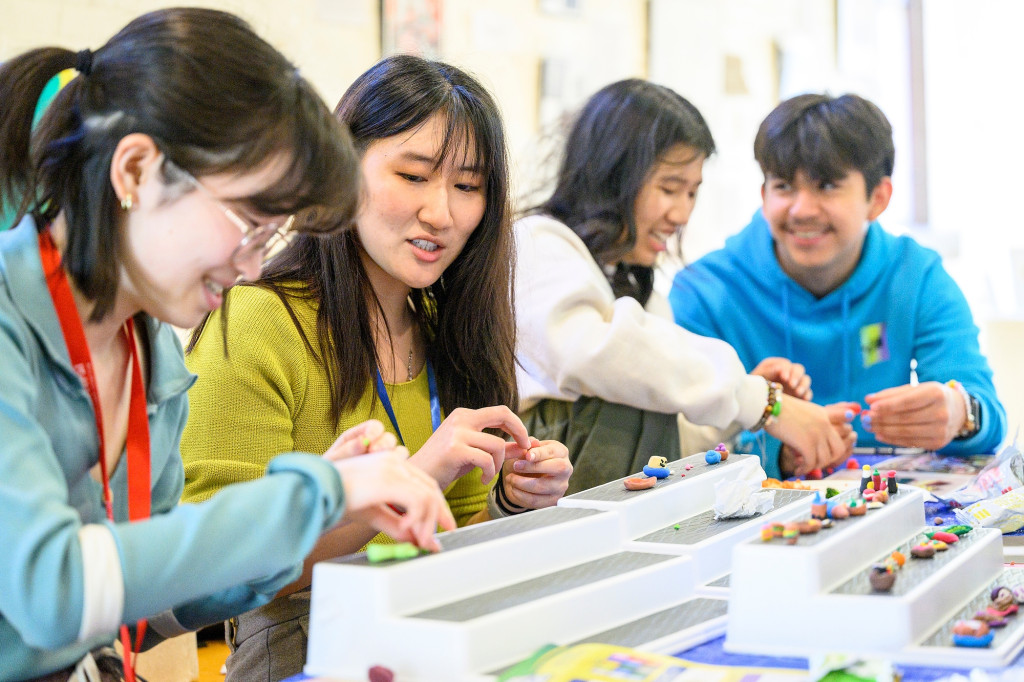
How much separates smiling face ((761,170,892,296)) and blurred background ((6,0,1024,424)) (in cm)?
87

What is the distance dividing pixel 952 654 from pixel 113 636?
775mm

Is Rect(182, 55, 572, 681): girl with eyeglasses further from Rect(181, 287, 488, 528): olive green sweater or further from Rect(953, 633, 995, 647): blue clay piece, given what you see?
Rect(953, 633, 995, 647): blue clay piece

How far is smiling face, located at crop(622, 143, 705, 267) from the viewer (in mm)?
2182

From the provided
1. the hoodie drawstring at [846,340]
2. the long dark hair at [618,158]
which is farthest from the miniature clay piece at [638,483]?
the hoodie drawstring at [846,340]

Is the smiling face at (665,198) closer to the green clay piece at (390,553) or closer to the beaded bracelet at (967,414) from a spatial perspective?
the beaded bracelet at (967,414)

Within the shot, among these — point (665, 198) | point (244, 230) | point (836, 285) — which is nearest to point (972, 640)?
point (244, 230)

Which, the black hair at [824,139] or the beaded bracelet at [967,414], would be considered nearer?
the beaded bracelet at [967,414]

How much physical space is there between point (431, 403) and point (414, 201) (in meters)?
0.31

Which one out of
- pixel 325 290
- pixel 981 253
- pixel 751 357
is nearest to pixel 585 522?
pixel 325 290

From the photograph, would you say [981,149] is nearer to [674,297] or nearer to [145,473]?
[674,297]

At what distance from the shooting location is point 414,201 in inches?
58.9

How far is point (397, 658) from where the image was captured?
858 mm

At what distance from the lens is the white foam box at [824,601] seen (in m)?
0.88

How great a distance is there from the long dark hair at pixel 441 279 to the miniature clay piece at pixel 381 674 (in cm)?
65
